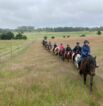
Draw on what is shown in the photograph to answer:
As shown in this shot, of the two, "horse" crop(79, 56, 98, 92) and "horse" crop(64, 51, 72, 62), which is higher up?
"horse" crop(79, 56, 98, 92)

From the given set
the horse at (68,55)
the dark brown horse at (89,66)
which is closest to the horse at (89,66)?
the dark brown horse at (89,66)

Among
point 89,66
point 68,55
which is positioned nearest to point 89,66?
point 89,66

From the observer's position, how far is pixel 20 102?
41.0ft

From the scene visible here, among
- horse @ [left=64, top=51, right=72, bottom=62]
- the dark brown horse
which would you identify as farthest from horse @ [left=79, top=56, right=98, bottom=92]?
horse @ [left=64, top=51, right=72, bottom=62]

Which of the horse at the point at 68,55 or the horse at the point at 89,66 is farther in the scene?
the horse at the point at 68,55

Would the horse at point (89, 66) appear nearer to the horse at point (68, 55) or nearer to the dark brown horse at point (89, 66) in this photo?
the dark brown horse at point (89, 66)

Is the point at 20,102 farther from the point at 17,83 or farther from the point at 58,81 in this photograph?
the point at 58,81

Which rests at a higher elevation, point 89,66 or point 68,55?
point 89,66

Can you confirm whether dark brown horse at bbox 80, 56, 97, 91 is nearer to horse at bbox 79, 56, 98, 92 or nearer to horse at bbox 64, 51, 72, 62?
horse at bbox 79, 56, 98, 92

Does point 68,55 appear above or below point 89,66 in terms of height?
below

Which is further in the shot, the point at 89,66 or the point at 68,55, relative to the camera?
the point at 68,55

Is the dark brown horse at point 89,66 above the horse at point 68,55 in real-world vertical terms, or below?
above

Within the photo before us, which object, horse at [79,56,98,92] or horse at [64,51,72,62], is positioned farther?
horse at [64,51,72,62]

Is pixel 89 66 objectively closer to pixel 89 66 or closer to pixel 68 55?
pixel 89 66
